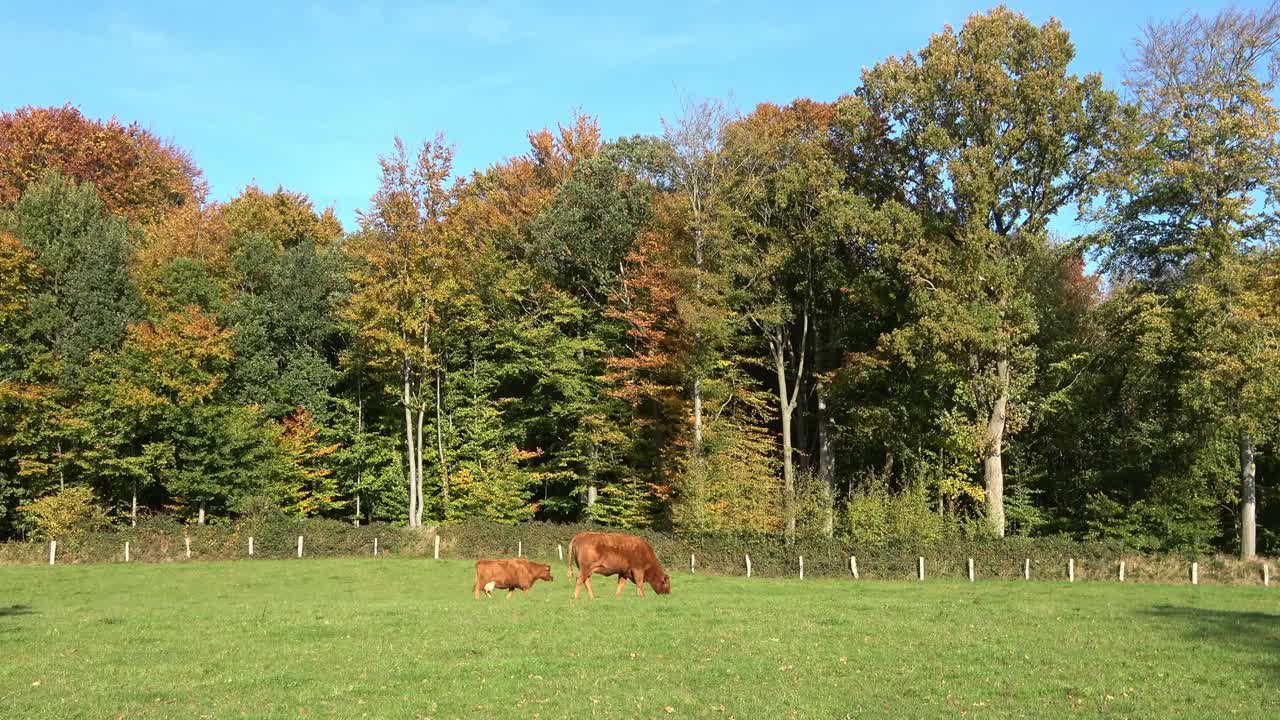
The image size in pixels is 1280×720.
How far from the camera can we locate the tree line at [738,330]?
114 feet

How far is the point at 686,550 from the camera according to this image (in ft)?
118

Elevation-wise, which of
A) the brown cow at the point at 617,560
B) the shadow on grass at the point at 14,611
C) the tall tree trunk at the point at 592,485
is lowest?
the shadow on grass at the point at 14,611

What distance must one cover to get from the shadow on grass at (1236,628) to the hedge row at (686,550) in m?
11.3

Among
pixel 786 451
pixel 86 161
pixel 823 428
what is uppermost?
pixel 86 161

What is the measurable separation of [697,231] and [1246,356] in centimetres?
2013

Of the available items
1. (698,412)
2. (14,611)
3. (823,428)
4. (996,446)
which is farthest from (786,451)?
(14,611)

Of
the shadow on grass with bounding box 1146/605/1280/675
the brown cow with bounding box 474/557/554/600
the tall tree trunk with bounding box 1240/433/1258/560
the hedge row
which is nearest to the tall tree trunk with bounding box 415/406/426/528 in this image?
the hedge row

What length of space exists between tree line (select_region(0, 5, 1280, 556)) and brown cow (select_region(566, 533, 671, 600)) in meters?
12.9

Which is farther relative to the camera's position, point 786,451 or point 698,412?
point 786,451

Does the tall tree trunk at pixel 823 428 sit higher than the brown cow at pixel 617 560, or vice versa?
the tall tree trunk at pixel 823 428

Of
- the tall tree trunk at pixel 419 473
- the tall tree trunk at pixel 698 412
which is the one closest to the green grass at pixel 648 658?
the tall tree trunk at pixel 698 412

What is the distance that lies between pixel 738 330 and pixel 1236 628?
93.3 ft

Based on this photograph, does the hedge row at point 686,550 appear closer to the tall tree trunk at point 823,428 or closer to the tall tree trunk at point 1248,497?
the tall tree trunk at point 1248,497

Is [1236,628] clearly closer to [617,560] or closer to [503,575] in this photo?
[617,560]
